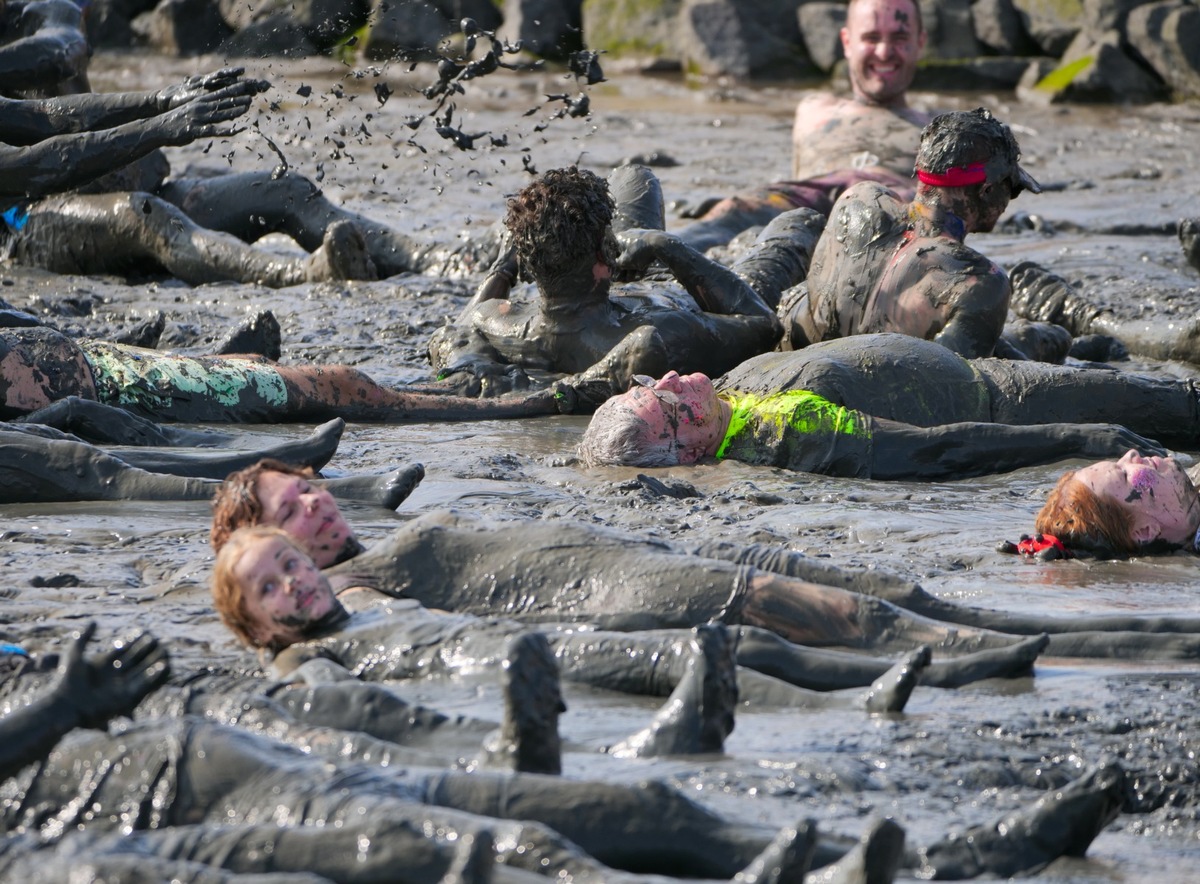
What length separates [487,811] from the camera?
318 centimetres

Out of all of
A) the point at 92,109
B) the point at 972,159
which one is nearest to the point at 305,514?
the point at 92,109

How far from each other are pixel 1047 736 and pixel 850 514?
1828mm

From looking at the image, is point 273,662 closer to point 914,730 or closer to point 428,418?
point 914,730

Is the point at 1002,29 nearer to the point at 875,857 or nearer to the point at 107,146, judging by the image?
the point at 107,146

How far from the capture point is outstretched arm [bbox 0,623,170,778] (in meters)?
3.17

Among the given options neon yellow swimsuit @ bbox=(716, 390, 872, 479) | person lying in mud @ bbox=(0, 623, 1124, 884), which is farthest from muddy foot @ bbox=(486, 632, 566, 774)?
neon yellow swimsuit @ bbox=(716, 390, 872, 479)

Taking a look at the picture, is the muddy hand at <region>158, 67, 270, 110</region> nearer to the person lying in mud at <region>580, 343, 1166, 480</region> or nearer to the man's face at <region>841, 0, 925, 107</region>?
the person lying in mud at <region>580, 343, 1166, 480</region>

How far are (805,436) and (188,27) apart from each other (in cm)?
1886

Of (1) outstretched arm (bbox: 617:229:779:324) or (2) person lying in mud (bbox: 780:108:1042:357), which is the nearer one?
(2) person lying in mud (bbox: 780:108:1042:357)

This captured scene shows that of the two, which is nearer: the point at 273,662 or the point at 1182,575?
the point at 273,662

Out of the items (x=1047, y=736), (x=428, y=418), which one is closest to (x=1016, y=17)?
(x=428, y=418)

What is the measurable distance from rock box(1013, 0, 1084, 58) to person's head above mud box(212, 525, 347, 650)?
16.1 metres

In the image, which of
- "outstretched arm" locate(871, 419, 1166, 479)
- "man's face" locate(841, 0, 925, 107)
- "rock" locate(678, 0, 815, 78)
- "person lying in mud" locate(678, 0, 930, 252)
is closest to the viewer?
"outstretched arm" locate(871, 419, 1166, 479)

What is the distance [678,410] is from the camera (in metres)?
6.17
